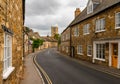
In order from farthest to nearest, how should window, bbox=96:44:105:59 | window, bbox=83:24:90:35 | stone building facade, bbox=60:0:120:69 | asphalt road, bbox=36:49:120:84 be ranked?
window, bbox=83:24:90:35, window, bbox=96:44:105:59, stone building facade, bbox=60:0:120:69, asphalt road, bbox=36:49:120:84

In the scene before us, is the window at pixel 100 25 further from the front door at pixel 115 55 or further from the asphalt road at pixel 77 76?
the asphalt road at pixel 77 76

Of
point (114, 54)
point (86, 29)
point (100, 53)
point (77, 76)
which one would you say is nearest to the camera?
point (77, 76)

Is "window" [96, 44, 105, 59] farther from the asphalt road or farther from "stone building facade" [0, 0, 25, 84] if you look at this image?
"stone building facade" [0, 0, 25, 84]

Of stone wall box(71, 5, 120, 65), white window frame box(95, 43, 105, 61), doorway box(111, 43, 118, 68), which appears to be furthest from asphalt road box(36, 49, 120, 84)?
stone wall box(71, 5, 120, 65)

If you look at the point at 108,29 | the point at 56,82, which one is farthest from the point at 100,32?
the point at 56,82

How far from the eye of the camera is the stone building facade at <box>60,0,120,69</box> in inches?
719

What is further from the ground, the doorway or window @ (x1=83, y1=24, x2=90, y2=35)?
window @ (x1=83, y1=24, x2=90, y2=35)

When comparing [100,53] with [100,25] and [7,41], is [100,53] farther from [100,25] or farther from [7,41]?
[7,41]

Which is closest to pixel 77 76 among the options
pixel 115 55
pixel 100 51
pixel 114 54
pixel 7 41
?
pixel 115 55

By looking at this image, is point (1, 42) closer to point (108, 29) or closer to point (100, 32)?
point (108, 29)

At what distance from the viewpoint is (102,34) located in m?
20.9

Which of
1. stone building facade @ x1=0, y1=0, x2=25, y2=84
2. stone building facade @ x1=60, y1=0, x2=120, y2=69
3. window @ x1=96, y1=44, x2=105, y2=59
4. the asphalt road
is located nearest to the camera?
stone building facade @ x1=0, y1=0, x2=25, y2=84

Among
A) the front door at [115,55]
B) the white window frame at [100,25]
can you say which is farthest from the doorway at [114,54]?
the white window frame at [100,25]

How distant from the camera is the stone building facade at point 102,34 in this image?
1825 cm
